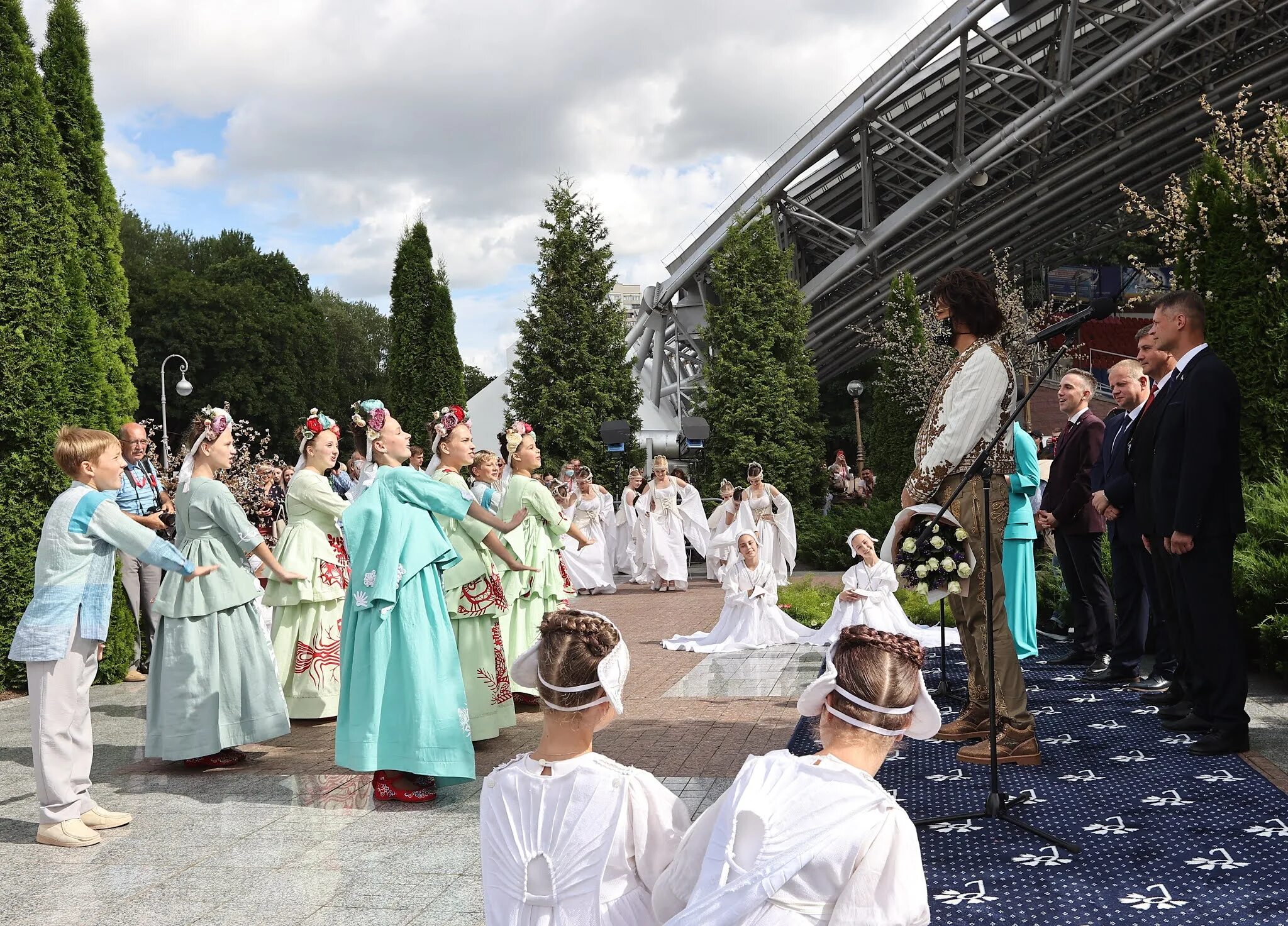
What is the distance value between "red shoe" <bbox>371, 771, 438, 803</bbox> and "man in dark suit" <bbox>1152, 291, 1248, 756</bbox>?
140 inches

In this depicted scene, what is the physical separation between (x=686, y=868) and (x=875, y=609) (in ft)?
21.4

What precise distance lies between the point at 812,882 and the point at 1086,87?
945 inches

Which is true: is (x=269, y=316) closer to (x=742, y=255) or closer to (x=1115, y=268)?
(x=742, y=255)

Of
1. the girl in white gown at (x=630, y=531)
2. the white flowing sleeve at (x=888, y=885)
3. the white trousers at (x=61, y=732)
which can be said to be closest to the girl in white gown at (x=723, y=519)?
the girl in white gown at (x=630, y=531)

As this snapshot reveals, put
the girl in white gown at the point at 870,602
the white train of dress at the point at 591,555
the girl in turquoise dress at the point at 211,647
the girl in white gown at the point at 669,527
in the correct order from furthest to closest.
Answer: the girl in white gown at the point at 669,527 → the white train of dress at the point at 591,555 → the girl in white gown at the point at 870,602 → the girl in turquoise dress at the point at 211,647

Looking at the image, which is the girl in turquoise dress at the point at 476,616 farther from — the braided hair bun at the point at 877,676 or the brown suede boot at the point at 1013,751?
the braided hair bun at the point at 877,676

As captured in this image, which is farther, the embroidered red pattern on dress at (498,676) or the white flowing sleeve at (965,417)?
the embroidered red pattern on dress at (498,676)

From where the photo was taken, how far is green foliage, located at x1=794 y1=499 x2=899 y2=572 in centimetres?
1928

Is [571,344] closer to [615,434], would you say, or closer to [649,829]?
[615,434]

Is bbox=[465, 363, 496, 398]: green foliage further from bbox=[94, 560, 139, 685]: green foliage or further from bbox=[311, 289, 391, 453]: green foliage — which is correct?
bbox=[94, 560, 139, 685]: green foliage

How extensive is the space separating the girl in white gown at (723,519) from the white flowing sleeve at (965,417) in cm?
1046

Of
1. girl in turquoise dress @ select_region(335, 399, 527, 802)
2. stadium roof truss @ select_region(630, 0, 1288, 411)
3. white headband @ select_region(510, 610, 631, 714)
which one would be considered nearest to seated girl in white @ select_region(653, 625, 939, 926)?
white headband @ select_region(510, 610, 631, 714)

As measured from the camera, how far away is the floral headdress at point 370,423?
555 cm

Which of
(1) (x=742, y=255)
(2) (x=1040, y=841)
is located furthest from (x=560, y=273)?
(2) (x=1040, y=841)
